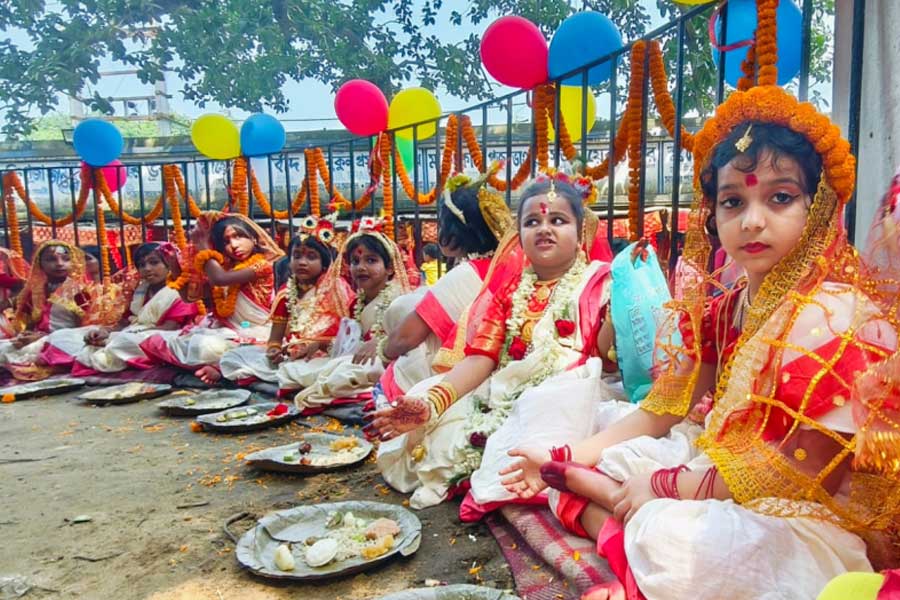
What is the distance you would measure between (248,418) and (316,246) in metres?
1.58

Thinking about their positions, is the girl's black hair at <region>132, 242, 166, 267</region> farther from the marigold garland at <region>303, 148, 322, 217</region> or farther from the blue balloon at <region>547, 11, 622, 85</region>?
the blue balloon at <region>547, 11, 622, 85</region>

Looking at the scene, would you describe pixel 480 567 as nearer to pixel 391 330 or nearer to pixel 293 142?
pixel 391 330

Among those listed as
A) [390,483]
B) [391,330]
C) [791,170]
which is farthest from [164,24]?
[791,170]

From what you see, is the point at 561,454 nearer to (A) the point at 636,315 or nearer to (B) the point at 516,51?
(A) the point at 636,315

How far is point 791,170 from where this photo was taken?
1.67 metres

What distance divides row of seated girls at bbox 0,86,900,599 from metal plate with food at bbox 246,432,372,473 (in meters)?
0.27

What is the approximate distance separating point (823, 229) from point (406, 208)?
8.92 metres

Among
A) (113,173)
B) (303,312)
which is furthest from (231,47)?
(303,312)

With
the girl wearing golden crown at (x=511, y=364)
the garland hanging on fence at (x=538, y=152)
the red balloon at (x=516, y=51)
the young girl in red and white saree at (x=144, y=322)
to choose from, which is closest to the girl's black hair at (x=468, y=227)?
the garland hanging on fence at (x=538, y=152)

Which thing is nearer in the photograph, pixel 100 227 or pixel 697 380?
pixel 697 380

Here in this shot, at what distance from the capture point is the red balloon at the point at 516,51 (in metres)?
4.12

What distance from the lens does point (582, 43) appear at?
399 centimetres

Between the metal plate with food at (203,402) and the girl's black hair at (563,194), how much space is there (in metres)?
2.82

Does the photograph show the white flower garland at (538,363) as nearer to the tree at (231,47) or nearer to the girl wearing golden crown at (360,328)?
the girl wearing golden crown at (360,328)
